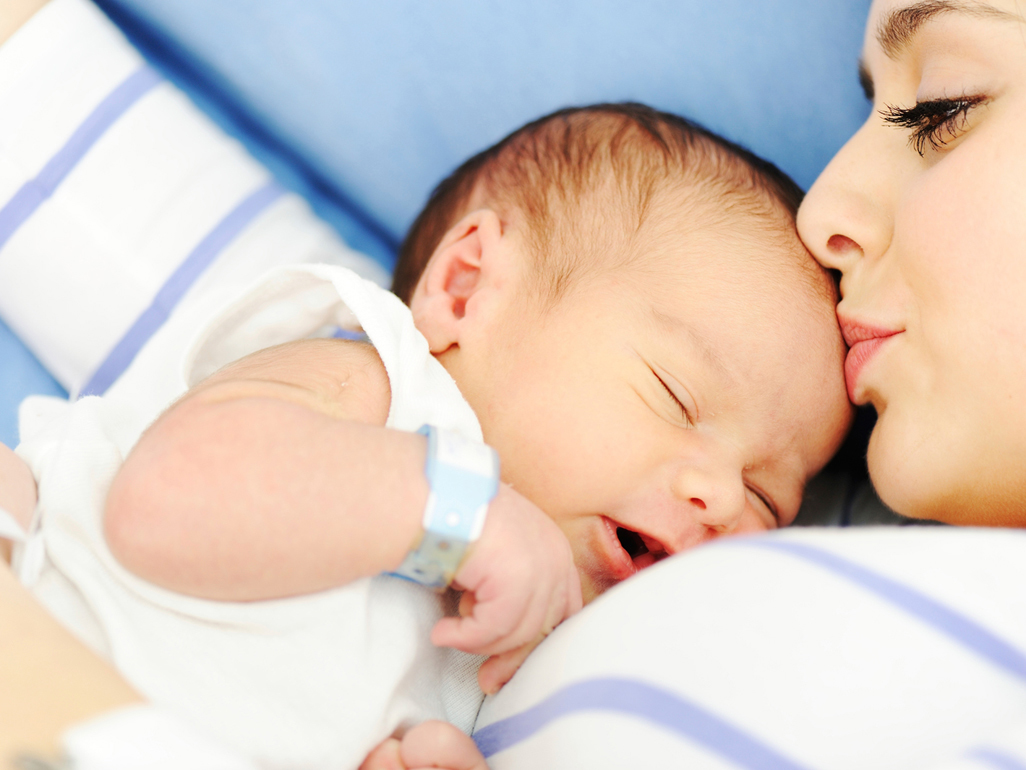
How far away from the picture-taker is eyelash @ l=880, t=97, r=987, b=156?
3.43 ft

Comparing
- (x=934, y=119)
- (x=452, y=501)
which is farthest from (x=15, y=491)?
(x=934, y=119)

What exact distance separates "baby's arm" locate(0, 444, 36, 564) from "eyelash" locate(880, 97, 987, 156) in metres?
1.26

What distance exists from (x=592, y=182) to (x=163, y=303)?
867 millimetres

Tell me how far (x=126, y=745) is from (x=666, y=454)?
76 centimetres

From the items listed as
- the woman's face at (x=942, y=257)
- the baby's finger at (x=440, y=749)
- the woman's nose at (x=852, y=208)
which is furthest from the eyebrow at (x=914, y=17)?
the baby's finger at (x=440, y=749)

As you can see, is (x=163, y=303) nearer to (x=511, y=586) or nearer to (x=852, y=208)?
(x=511, y=586)

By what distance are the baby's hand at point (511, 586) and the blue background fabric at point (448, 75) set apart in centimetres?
101

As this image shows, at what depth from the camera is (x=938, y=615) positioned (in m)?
0.69

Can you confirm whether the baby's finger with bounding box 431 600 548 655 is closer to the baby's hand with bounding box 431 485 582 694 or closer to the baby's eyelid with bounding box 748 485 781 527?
the baby's hand with bounding box 431 485 582 694

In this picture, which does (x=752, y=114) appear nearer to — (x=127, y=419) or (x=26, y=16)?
(x=127, y=419)

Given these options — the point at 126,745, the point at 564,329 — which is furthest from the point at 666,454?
the point at 126,745

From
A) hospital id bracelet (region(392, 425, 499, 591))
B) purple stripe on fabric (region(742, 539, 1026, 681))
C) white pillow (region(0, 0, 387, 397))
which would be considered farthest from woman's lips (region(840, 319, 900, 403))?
white pillow (region(0, 0, 387, 397))

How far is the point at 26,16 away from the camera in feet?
5.20

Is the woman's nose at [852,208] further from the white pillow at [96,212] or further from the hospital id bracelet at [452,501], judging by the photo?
the white pillow at [96,212]
